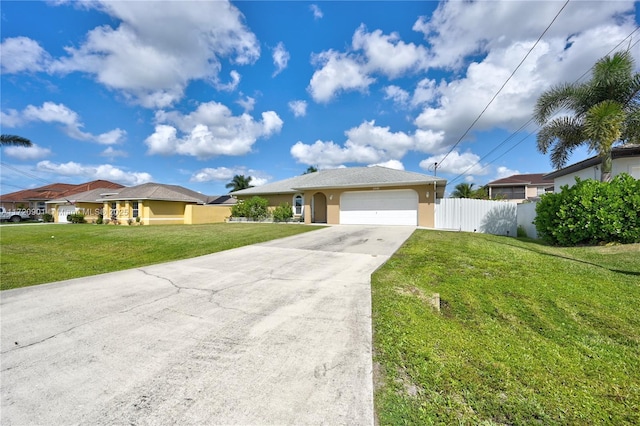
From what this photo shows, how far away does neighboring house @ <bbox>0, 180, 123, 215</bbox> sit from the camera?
4150cm

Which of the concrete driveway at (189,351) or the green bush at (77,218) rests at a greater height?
the green bush at (77,218)

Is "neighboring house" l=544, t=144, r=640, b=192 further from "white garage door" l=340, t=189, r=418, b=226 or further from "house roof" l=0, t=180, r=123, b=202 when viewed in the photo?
"house roof" l=0, t=180, r=123, b=202

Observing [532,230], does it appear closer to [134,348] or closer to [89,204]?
[134,348]

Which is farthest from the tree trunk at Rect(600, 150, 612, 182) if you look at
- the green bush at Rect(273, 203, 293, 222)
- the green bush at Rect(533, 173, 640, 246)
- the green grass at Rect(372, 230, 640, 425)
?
the green bush at Rect(273, 203, 293, 222)

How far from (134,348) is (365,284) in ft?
12.3

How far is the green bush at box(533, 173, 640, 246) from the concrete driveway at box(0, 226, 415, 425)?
30.1 feet

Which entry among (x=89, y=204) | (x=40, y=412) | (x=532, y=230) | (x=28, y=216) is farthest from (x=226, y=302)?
(x=28, y=216)

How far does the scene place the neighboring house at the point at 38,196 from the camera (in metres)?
41.5

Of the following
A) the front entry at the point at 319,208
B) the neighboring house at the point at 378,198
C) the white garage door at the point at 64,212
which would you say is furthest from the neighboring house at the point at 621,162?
the white garage door at the point at 64,212

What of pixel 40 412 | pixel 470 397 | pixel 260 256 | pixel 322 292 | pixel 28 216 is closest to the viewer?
pixel 40 412

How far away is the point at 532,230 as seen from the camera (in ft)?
46.3

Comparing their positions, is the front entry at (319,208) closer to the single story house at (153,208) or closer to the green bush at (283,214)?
the green bush at (283,214)

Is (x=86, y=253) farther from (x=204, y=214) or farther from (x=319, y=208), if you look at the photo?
(x=204, y=214)

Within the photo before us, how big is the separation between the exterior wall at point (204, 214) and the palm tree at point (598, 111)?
2474 centimetres
